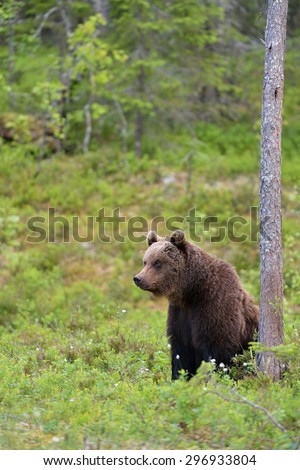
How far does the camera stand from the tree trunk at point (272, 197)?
7.75m

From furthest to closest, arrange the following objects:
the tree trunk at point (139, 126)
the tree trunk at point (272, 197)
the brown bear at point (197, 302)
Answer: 1. the tree trunk at point (139, 126)
2. the brown bear at point (197, 302)
3. the tree trunk at point (272, 197)

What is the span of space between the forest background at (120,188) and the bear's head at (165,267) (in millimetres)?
1101

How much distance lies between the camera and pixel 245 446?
18.7 ft

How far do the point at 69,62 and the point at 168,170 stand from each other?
4506 millimetres

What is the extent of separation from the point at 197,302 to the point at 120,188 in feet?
41.5

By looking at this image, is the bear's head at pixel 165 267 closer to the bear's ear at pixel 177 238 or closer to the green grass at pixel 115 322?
the bear's ear at pixel 177 238

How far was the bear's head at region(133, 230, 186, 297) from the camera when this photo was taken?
8.61 metres

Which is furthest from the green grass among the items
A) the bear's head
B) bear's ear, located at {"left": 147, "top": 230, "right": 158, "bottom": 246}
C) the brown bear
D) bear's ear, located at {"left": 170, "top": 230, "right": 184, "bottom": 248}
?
bear's ear, located at {"left": 170, "top": 230, "right": 184, "bottom": 248}

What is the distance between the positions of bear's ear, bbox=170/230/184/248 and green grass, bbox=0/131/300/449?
1.53m

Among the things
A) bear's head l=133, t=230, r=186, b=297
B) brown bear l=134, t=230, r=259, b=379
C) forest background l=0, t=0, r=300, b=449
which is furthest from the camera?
bear's head l=133, t=230, r=186, b=297

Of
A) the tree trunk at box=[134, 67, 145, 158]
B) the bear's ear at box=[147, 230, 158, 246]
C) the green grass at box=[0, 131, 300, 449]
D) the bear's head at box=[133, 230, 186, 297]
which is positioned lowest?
the green grass at box=[0, 131, 300, 449]

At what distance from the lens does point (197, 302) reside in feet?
27.8

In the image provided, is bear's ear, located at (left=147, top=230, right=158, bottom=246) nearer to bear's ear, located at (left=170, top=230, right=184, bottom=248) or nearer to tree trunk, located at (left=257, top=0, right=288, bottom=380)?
bear's ear, located at (left=170, top=230, right=184, bottom=248)

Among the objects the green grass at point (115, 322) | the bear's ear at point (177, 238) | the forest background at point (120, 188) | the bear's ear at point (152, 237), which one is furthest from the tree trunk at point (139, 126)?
the bear's ear at point (177, 238)
